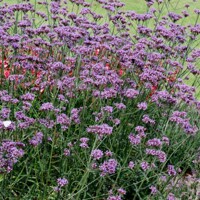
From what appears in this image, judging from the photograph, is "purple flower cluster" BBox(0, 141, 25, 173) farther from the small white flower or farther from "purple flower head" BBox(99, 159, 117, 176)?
"purple flower head" BBox(99, 159, 117, 176)

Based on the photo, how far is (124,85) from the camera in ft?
14.0

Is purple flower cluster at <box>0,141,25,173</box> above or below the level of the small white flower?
below

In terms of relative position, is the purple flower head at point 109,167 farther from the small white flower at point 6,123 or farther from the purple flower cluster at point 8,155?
the small white flower at point 6,123

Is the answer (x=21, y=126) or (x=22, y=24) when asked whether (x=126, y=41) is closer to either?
(x=22, y=24)

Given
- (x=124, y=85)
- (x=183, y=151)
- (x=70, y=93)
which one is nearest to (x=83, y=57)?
(x=124, y=85)

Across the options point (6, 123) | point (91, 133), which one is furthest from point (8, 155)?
point (91, 133)

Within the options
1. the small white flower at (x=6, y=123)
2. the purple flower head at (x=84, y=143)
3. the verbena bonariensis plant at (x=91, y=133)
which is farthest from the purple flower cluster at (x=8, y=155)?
the purple flower head at (x=84, y=143)

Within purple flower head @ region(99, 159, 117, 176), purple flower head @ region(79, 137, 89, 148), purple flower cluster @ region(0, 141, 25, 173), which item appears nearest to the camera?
purple flower cluster @ region(0, 141, 25, 173)

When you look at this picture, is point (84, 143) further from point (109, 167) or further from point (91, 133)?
point (91, 133)

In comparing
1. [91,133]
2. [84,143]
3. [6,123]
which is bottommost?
[91,133]

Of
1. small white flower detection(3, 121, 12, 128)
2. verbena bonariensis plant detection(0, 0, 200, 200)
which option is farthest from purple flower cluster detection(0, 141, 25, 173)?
small white flower detection(3, 121, 12, 128)

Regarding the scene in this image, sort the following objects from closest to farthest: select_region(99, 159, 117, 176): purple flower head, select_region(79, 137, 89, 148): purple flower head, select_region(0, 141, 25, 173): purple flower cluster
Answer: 1. select_region(0, 141, 25, 173): purple flower cluster
2. select_region(99, 159, 117, 176): purple flower head
3. select_region(79, 137, 89, 148): purple flower head

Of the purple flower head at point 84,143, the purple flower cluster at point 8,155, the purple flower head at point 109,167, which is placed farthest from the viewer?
the purple flower head at point 84,143

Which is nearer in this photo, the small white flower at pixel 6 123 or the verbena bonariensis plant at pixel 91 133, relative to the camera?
the small white flower at pixel 6 123
